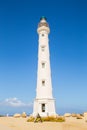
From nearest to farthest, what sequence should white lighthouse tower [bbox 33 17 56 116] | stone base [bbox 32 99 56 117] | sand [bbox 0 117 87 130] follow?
sand [bbox 0 117 87 130] → stone base [bbox 32 99 56 117] → white lighthouse tower [bbox 33 17 56 116]

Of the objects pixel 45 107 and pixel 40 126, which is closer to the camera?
pixel 40 126

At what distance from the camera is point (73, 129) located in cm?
1584

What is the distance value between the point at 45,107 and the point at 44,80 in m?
4.17

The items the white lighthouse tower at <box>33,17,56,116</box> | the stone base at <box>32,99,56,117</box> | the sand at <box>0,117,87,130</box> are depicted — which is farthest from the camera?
the white lighthouse tower at <box>33,17,56,116</box>

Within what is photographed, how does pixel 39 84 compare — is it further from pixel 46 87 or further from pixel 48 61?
pixel 48 61

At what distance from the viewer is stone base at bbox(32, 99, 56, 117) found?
28688mm

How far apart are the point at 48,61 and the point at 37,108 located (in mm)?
7733

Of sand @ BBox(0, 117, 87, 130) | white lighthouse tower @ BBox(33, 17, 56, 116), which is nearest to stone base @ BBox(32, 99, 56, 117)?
white lighthouse tower @ BBox(33, 17, 56, 116)

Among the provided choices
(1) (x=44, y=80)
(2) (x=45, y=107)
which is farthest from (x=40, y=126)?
(1) (x=44, y=80)

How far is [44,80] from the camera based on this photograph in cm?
3038

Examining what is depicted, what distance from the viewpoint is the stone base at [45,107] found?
28688 mm

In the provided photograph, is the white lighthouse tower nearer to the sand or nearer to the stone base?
the stone base

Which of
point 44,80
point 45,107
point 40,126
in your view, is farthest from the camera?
point 44,80

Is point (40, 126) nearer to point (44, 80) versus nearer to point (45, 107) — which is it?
point (45, 107)
